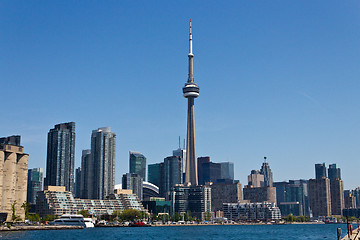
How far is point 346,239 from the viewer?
8581cm

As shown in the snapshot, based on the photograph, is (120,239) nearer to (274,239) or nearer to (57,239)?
(57,239)

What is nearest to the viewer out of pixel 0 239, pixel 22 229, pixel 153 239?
pixel 0 239

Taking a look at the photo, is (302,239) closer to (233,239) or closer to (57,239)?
(233,239)

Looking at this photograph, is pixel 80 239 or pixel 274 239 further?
pixel 274 239

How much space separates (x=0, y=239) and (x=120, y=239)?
3583 centimetres

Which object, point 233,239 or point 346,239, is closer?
point 346,239

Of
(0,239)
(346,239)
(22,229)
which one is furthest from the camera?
(22,229)

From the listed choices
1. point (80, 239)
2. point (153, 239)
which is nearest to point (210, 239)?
point (153, 239)

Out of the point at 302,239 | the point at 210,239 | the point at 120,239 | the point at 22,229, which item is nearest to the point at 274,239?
the point at 302,239

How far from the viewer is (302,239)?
160m

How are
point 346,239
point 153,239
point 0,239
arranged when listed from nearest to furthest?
point 346,239
point 0,239
point 153,239

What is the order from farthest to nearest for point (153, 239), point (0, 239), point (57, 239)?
point (153, 239)
point (57, 239)
point (0, 239)

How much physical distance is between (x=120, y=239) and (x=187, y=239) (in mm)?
20478

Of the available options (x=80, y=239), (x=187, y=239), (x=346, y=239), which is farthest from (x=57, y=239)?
(x=346, y=239)
